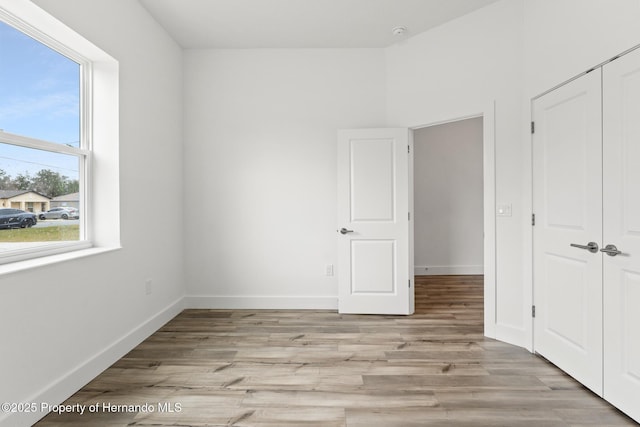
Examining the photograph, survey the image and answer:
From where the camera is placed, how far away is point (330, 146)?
3748 mm

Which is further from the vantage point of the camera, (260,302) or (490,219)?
(260,302)

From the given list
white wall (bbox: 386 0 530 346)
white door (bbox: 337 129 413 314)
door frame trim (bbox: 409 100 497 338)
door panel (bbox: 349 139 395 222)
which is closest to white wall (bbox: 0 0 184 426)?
white door (bbox: 337 129 413 314)

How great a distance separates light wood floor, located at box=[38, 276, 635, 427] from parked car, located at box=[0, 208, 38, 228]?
1.12 metres

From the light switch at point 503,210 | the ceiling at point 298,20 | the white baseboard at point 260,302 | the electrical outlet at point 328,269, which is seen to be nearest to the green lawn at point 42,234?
the white baseboard at point 260,302

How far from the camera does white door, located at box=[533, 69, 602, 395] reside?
2027 millimetres

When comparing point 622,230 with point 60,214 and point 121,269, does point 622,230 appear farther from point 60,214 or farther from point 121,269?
point 60,214

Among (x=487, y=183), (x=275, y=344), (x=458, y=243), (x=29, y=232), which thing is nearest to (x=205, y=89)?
(x=29, y=232)

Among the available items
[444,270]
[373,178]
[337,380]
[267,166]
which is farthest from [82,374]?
[444,270]

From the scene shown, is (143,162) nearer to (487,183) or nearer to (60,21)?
(60,21)

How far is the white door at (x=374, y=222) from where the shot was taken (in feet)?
11.5

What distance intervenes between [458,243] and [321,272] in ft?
9.48

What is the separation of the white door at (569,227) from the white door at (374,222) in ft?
4.04

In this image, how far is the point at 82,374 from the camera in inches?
83.9

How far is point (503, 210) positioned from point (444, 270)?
9.36 feet
